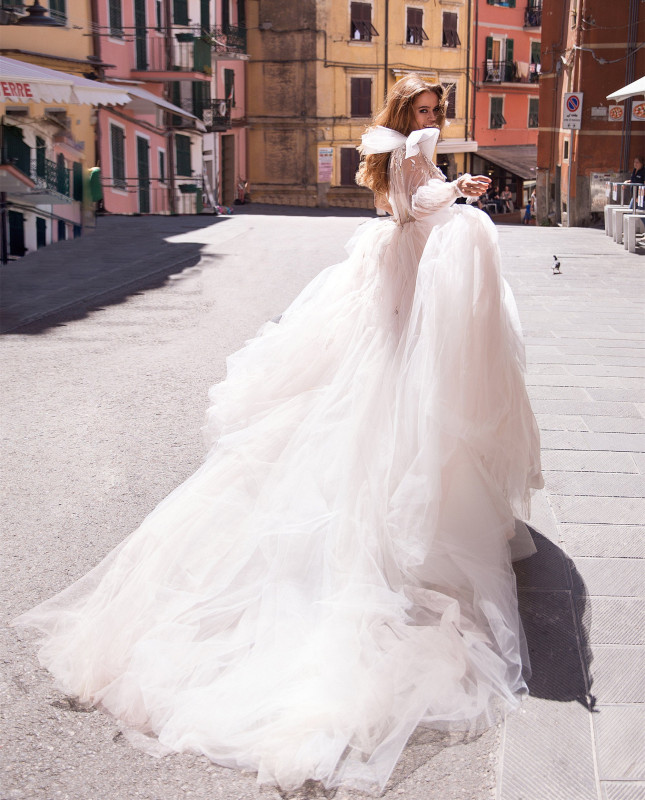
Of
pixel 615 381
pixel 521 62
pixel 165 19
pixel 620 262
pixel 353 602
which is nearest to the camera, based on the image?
pixel 353 602

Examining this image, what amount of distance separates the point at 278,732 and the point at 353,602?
536 mm

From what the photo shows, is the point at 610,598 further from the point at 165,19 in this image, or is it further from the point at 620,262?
the point at 165,19

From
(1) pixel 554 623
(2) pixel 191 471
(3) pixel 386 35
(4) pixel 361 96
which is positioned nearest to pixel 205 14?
(4) pixel 361 96

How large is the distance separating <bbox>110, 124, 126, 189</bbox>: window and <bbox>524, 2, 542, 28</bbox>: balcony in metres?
26.9

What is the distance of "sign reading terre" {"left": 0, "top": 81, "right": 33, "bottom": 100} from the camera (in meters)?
13.1

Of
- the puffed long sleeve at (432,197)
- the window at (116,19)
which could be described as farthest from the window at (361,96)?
the puffed long sleeve at (432,197)

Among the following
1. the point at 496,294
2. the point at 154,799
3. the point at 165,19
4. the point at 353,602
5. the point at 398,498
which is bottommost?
the point at 154,799

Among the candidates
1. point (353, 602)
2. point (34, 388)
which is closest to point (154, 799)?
point (353, 602)

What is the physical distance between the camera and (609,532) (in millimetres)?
4465

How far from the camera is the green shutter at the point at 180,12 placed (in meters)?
33.1

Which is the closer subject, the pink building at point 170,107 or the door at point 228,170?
the pink building at point 170,107

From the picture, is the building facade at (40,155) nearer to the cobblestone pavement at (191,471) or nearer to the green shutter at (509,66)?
the cobblestone pavement at (191,471)

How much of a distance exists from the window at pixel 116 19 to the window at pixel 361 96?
53.1 ft

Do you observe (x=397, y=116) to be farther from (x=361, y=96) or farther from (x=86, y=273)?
(x=361, y=96)
